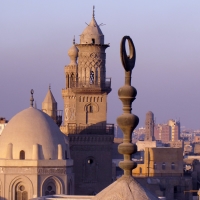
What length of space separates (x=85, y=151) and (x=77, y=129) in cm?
107

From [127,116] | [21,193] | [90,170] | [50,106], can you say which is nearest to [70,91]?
[90,170]

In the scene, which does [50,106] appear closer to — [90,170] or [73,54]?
[73,54]

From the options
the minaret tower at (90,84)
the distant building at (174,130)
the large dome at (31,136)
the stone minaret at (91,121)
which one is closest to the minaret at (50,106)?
the minaret tower at (90,84)

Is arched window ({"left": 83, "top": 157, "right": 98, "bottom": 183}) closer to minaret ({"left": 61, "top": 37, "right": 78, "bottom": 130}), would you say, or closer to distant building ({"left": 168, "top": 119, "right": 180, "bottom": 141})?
minaret ({"left": 61, "top": 37, "right": 78, "bottom": 130})

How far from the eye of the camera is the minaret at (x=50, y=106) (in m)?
54.5

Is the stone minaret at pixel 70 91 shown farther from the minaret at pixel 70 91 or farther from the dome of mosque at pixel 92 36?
the dome of mosque at pixel 92 36

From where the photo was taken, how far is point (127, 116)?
7305 mm

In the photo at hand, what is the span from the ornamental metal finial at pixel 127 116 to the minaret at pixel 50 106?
47.0 meters

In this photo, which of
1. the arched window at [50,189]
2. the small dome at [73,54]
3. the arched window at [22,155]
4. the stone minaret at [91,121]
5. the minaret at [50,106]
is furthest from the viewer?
the minaret at [50,106]

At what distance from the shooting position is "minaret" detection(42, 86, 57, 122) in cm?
5449

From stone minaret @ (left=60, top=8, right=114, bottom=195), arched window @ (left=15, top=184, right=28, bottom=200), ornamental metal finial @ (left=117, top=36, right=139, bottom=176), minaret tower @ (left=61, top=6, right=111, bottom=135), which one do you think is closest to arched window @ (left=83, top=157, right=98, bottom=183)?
stone minaret @ (left=60, top=8, right=114, bottom=195)

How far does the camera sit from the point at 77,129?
159 feet

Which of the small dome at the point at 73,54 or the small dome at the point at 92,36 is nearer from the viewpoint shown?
the small dome at the point at 92,36

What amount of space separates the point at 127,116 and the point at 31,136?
111 ft
